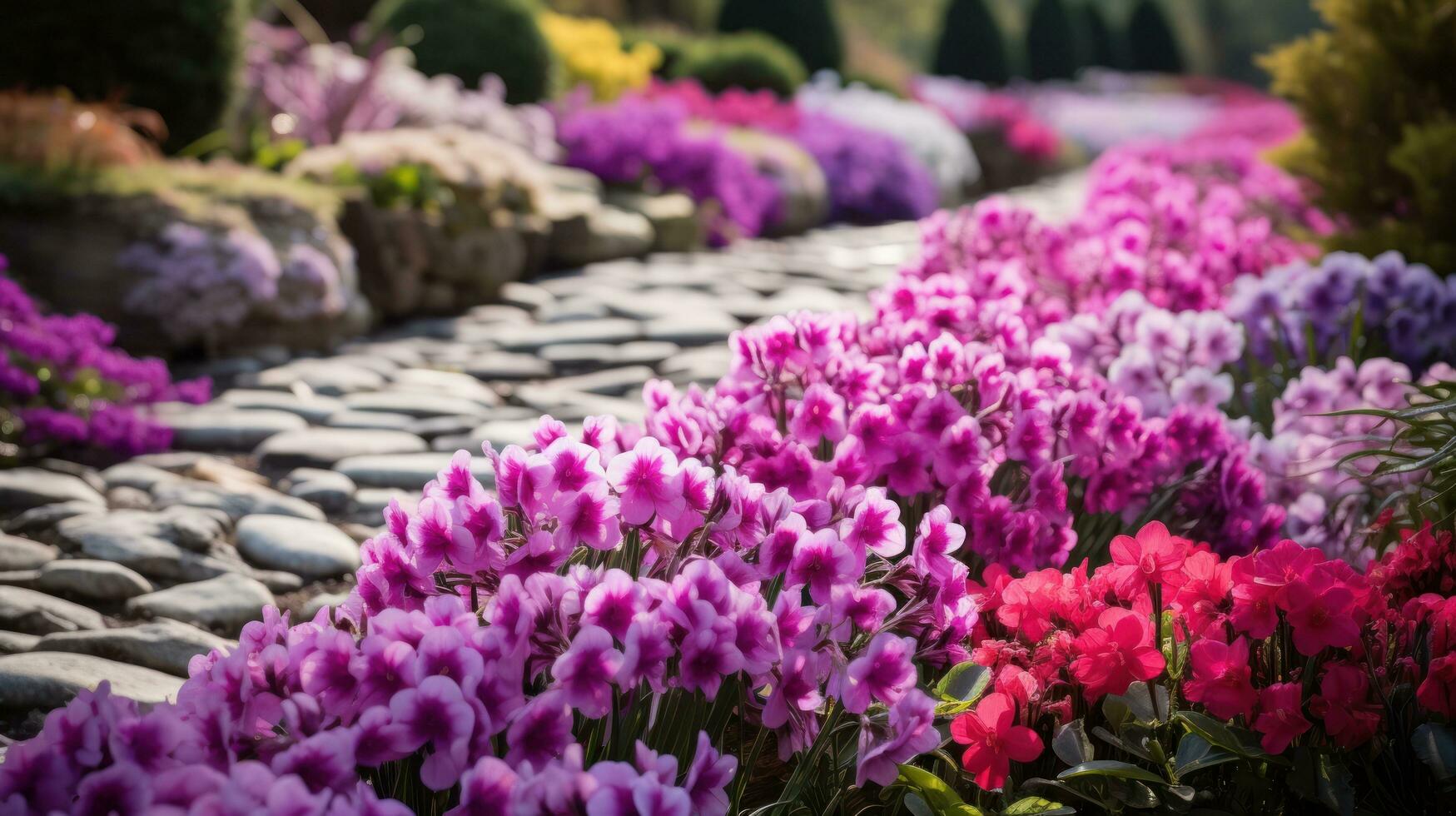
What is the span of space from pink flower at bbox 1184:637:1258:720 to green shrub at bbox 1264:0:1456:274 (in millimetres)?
3175

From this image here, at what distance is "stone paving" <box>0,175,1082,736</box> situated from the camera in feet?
7.47

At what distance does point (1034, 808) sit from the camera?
1427 millimetres

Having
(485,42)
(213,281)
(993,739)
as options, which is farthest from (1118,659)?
(485,42)

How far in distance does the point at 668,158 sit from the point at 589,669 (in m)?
7.32

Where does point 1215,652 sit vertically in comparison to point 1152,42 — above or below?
below

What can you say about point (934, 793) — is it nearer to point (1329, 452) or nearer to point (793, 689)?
point (793, 689)

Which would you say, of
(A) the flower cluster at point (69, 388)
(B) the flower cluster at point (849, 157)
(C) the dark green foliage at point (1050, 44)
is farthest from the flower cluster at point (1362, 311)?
(C) the dark green foliage at point (1050, 44)

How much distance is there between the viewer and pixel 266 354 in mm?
4672

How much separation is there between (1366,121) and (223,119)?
5.27m

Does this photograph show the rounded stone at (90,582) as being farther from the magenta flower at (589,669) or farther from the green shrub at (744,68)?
the green shrub at (744,68)

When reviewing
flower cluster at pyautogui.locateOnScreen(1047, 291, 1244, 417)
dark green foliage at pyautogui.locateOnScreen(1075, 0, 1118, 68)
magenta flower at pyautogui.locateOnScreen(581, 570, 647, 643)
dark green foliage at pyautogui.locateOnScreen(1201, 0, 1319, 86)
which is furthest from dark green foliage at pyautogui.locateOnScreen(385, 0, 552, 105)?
dark green foliage at pyautogui.locateOnScreen(1201, 0, 1319, 86)

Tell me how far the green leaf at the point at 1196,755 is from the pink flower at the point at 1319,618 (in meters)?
0.16

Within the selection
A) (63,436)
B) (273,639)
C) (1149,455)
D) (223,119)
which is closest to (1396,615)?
(1149,455)

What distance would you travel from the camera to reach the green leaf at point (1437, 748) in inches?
53.2
